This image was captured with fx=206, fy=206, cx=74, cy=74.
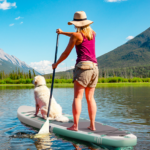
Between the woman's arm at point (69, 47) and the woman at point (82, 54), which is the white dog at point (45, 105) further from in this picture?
the woman's arm at point (69, 47)

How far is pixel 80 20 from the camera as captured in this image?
16.2 feet

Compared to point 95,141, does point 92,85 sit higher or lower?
higher

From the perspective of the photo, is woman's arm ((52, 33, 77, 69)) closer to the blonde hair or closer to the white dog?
the blonde hair

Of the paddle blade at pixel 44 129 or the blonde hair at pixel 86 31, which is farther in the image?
the paddle blade at pixel 44 129

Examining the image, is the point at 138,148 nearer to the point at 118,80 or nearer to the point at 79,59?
the point at 79,59

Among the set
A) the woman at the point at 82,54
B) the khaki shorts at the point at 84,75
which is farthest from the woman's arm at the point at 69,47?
the khaki shorts at the point at 84,75

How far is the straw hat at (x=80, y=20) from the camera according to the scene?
4801 mm

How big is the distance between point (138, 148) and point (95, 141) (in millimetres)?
936

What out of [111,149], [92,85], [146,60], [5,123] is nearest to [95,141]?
[111,149]

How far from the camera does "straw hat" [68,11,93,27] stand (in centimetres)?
480

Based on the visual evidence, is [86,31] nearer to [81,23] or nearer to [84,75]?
[81,23]

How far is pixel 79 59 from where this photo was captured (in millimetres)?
4895

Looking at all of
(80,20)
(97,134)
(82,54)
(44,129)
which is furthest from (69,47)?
(44,129)

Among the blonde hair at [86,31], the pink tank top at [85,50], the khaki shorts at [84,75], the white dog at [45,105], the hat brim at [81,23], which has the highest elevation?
the hat brim at [81,23]
